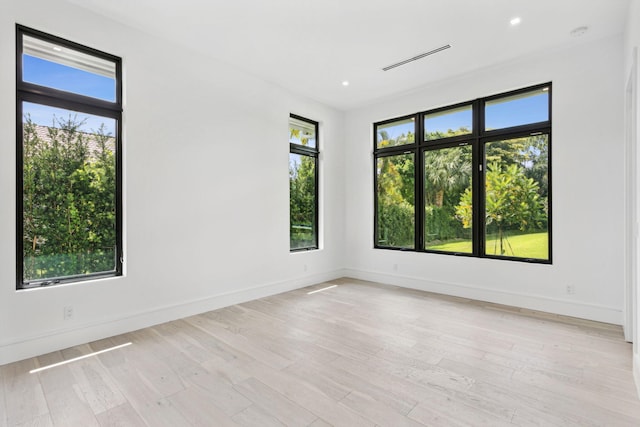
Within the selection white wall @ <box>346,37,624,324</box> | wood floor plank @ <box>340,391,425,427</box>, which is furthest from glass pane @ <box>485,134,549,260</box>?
wood floor plank @ <box>340,391,425,427</box>

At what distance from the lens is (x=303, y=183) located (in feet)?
18.3

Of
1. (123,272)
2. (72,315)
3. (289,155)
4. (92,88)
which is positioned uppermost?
(92,88)

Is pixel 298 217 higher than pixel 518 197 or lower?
lower

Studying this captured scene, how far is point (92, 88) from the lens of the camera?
3.28 m

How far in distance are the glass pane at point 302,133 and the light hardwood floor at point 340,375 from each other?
2983 millimetres

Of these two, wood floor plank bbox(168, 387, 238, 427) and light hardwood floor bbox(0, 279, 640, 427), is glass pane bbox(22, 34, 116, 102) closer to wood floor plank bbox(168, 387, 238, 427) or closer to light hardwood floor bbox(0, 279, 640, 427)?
light hardwood floor bbox(0, 279, 640, 427)

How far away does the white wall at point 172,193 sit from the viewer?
9.13 ft

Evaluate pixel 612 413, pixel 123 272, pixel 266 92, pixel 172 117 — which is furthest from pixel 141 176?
pixel 612 413

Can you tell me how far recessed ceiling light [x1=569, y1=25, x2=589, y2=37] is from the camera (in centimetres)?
344

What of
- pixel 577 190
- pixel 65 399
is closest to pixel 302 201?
pixel 577 190

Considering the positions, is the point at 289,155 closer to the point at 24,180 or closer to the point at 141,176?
the point at 141,176

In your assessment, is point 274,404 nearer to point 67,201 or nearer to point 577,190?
point 67,201

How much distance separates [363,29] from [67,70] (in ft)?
9.83

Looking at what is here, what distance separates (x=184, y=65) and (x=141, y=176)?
1458 millimetres
